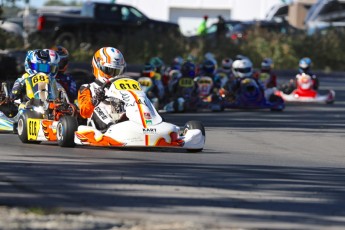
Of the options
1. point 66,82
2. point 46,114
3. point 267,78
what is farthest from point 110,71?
point 267,78

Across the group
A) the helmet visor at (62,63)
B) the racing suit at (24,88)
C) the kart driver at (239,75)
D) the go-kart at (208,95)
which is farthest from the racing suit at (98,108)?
the kart driver at (239,75)

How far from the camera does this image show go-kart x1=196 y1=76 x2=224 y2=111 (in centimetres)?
2362

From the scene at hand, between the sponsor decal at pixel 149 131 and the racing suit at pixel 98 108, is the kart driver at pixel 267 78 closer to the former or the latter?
the racing suit at pixel 98 108

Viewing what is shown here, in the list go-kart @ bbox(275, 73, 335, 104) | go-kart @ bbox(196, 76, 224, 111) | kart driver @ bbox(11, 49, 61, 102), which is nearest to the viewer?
kart driver @ bbox(11, 49, 61, 102)

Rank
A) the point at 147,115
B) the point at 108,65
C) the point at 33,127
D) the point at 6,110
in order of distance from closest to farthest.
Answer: the point at 147,115, the point at 33,127, the point at 108,65, the point at 6,110

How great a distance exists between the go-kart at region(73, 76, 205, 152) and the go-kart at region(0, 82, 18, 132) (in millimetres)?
2314

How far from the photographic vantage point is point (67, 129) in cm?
1413

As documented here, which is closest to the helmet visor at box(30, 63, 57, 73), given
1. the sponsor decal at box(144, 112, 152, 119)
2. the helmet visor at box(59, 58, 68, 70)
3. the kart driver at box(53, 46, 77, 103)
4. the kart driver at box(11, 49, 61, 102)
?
the kart driver at box(11, 49, 61, 102)

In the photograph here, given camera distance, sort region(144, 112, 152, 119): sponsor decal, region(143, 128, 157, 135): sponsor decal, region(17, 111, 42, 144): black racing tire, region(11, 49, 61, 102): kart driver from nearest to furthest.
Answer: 1. region(143, 128, 157, 135): sponsor decal
2. region(144, 112, 152, 119): sponsor decal
3. region(17, 111, 42, 144): black racing tire
4. region(11, 49, 61, 102): kart driver

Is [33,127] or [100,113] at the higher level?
[100,113]

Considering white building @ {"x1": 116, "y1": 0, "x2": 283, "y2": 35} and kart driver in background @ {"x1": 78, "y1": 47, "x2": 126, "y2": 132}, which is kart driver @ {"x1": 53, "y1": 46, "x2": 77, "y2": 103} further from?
white building @ {"x1": 116, "y1": 0, "x2": 283, "y2": 35}

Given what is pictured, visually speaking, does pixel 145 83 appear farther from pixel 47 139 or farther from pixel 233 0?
pixel 233 0

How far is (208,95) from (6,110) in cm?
789

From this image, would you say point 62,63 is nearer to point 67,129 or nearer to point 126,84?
point 126,84
